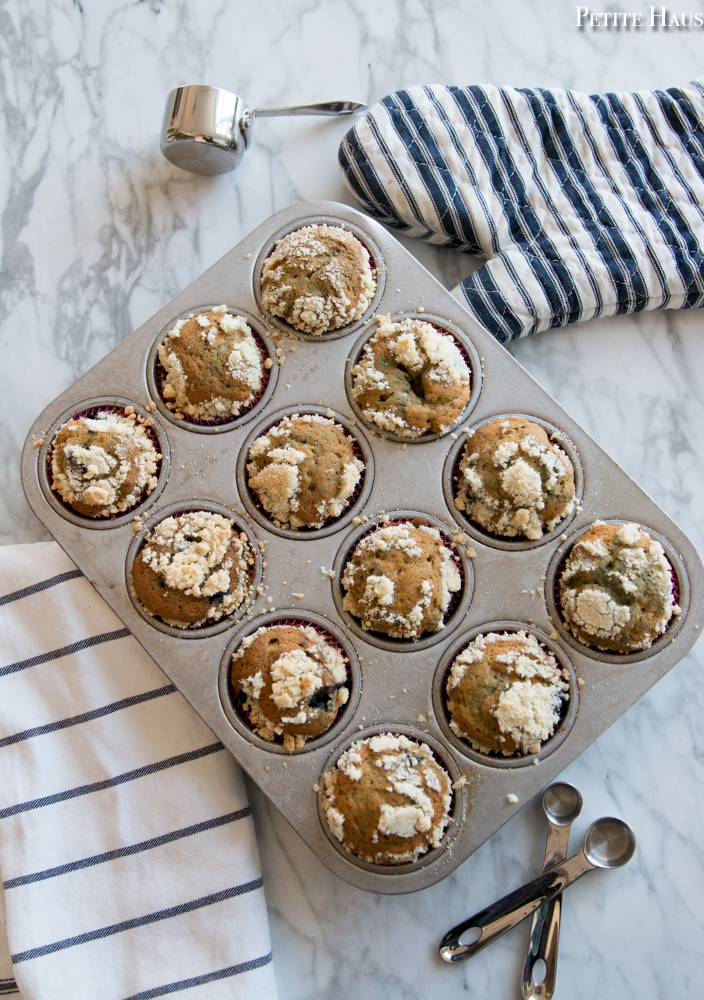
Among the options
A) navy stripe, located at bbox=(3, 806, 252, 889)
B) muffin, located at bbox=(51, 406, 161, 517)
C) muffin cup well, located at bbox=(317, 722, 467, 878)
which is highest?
muffin, located at bbox=(51, 406, 161, 517)

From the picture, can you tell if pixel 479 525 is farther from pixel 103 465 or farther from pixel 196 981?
pixel 196 981

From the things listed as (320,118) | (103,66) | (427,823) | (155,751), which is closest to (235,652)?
(155,751)

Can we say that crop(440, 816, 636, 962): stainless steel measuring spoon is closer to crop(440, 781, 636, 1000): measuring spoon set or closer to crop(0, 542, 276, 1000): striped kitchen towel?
crop(440, 781, 636, 1000): measuring spoon set

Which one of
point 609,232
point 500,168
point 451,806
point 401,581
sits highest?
point 500,168

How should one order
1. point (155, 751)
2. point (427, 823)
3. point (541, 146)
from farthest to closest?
1. point (541, 146)
2. point (155, 751)
3. point (427, 823)

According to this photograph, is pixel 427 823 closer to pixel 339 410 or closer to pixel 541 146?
pixel 339 410

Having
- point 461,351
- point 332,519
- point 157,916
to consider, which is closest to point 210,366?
point 332,519

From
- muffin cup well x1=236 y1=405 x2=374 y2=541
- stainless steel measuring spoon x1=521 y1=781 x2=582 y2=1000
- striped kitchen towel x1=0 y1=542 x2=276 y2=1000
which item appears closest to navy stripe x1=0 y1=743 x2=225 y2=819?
striped kitchen towel x1=0 y1=542 x2=276 y2=1000
